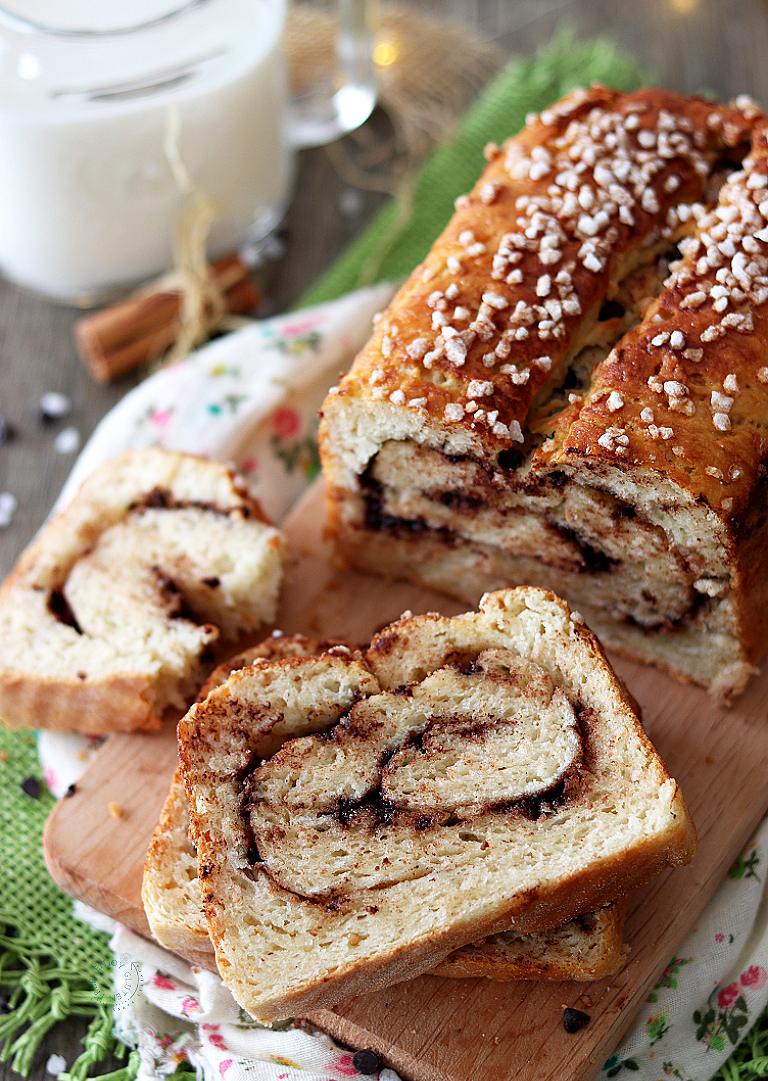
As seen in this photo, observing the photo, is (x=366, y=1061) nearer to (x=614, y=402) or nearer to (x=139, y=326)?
(x=614, y=402)

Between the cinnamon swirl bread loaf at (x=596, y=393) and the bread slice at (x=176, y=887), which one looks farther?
the cinnamon swirl bread loaf at (x=596, y=393)

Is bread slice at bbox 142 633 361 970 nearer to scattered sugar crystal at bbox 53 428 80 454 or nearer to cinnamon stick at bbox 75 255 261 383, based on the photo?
scattered sugar crystal at bbox 53 428 80 454

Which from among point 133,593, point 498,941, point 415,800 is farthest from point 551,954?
point 133,593

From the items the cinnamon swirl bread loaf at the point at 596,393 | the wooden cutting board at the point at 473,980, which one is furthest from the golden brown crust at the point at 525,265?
the wooden cutting board at the point at 473,980

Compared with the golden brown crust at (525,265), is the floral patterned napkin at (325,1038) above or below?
below

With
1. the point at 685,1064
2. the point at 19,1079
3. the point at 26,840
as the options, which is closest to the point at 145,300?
the point at 26,840

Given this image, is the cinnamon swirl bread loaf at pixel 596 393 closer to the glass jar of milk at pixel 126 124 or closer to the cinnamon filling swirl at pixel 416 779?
the cinnamon filling swirl at pixel 416 779

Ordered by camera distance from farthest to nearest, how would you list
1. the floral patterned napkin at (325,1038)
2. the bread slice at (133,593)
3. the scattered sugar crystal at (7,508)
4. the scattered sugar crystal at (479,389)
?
the scattered sugar crystal at (7,508), the bread slice at (133,593), the scattered sugar crystal at (479,389), the floral patterned napkin at (325,1038)
